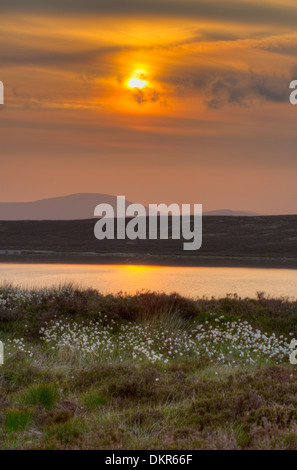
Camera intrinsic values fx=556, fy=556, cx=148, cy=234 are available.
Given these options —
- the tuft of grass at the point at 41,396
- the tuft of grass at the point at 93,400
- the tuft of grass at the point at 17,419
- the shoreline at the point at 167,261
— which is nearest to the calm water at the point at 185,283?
the shoreline at the point at 167,261

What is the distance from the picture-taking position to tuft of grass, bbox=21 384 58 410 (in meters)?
8.13

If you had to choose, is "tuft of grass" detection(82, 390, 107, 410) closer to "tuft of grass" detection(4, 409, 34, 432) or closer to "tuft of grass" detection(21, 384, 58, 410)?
"tuft of grass" detection(21, 384, 58, 410)

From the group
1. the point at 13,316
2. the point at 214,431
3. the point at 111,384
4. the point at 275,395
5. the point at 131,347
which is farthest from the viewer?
the point at 13,316

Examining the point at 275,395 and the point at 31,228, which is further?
the point at 31,228

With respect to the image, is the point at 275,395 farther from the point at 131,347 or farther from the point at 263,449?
the point at 131,347

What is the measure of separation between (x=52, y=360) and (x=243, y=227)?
86.5m

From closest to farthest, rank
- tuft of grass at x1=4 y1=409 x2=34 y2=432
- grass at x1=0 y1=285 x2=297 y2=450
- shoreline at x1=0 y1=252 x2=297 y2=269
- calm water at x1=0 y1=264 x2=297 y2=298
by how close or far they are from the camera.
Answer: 1. grass at x1=0 y1=285 x2=297 y2=450
2. tuft of grass at x1=4 y1=409 x2=34 y2=432
3. calm water at x1=0 y1=264 x2=297 y2=298
4. shoreline at x1=0 y1=252 x2=297 y2=269

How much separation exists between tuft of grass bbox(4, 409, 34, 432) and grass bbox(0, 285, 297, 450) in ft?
0.04

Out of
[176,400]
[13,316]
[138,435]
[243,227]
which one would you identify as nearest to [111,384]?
[176,400]

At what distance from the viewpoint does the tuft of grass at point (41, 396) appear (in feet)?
26.7

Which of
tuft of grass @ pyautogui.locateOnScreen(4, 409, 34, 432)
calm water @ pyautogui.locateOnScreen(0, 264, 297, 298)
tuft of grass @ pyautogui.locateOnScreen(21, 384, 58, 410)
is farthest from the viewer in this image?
calm water @ pyautogui.locateOnScreen(0, 264, 297, 298)

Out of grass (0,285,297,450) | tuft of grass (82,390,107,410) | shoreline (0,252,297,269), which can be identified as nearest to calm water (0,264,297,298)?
grass (0,285,297,450)

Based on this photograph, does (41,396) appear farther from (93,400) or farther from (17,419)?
(17,419)

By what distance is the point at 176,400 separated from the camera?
27.6 ft
